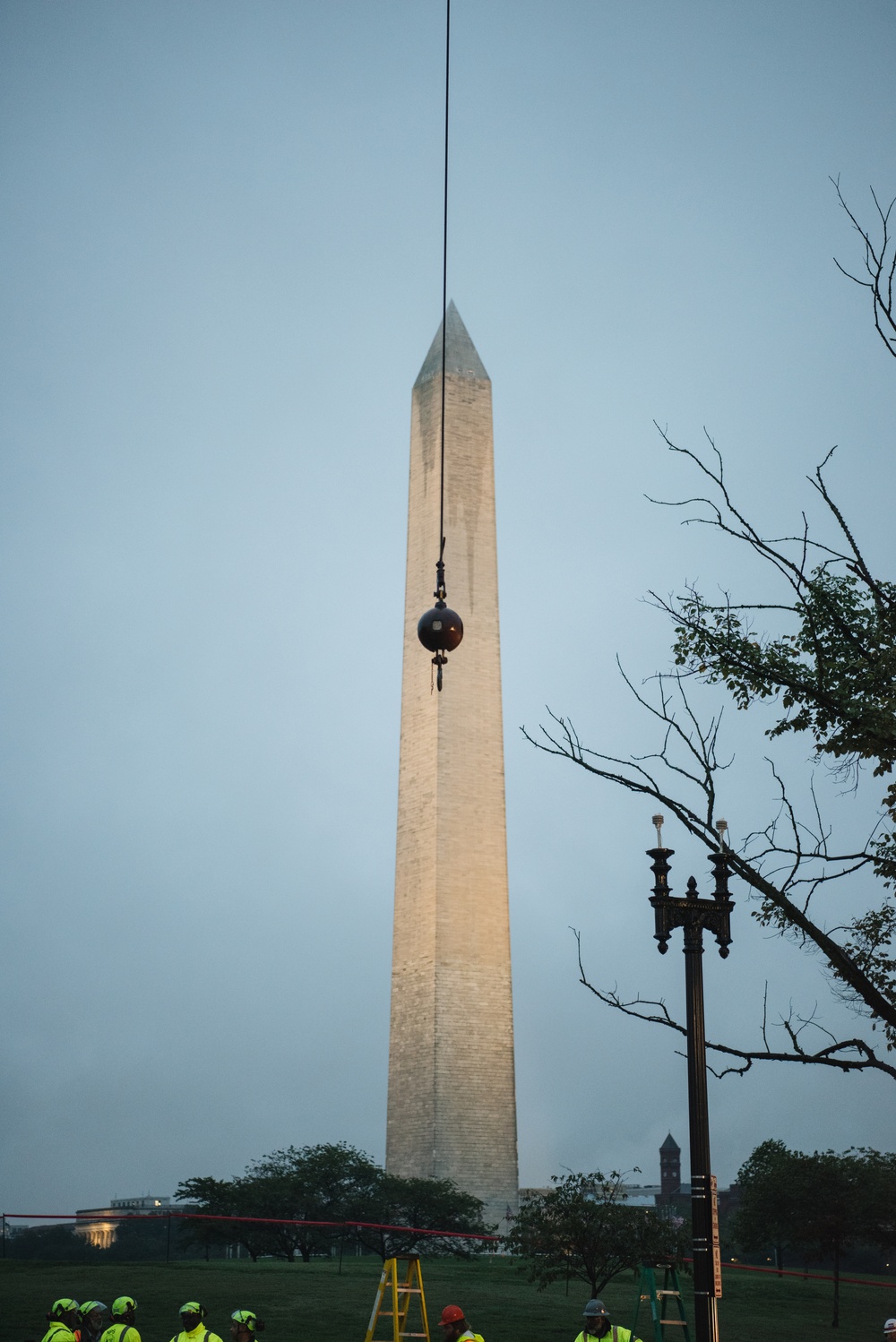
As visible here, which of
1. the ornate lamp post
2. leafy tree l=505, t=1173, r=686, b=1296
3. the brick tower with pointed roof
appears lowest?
the brick tower with pointed roof

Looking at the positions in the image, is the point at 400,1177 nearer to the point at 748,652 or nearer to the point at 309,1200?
the point at 309,1200

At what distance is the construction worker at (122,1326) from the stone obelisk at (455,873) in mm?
23666

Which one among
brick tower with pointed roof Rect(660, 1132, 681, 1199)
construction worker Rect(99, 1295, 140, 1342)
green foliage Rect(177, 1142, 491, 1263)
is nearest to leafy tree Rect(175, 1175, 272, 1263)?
green foliage Rect(177, 1142, 491, 1263)

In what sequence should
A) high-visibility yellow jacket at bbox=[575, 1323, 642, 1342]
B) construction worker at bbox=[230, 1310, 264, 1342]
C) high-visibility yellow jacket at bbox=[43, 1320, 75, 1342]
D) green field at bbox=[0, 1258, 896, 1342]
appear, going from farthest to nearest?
green field at bbox=[0, 1258, 896, 1342] → high-visibility yellow jacket at bbox=[575, 1323, 642, 1342] → construction worker at bbox=[230, 1310, 264, 1342] → high-visibility yellow jacket at bbox=[43, 1320, 75, 1342]

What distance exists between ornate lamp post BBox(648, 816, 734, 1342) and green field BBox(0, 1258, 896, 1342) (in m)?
11.1

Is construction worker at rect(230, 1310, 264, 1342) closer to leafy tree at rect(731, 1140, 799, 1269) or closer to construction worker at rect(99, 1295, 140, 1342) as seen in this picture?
construction worker at rect(99, 1295, 140, 1342)

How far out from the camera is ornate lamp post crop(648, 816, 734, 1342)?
9516mm

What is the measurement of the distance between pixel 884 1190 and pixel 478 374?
23736 millimetres

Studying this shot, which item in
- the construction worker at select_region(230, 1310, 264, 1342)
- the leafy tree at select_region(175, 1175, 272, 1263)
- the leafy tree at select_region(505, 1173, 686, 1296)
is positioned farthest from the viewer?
the leafy tree at select_region(175, 1175, 272, 1263)

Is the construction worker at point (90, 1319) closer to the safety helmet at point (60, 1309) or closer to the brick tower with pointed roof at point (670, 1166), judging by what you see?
the safety helmet at point (60, 1309)

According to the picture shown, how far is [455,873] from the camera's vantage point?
37.1 metres

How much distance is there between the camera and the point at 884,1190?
34.7 meters

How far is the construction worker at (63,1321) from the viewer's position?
35.7 ft

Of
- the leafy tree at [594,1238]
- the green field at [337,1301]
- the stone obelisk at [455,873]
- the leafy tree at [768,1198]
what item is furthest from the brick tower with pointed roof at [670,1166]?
the leafy tree at [594,1238]
